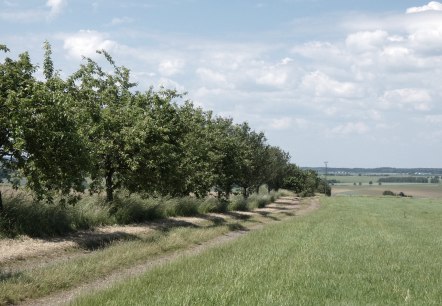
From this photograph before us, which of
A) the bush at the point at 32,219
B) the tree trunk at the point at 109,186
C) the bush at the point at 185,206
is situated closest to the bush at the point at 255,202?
the bush at the point at 185,206

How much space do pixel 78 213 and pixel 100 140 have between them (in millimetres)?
3954

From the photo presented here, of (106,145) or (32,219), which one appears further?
(106,145)

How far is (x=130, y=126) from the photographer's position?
Answer: 24922mm

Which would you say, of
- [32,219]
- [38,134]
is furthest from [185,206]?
[38,134]

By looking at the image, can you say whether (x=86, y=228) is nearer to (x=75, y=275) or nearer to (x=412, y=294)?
(x=75, y=275)

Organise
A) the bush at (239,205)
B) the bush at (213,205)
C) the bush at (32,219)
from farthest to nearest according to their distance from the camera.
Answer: the bush at (239,205) → the bush at (213,205) → the bush at (32,219)

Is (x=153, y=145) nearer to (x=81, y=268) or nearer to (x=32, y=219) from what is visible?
(x=32, y=219)

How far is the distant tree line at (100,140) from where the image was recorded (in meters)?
16.1

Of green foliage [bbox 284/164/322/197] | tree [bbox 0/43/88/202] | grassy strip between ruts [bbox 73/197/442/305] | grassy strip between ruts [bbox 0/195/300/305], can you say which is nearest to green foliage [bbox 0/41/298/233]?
tree [bbox 0/43/88/202]

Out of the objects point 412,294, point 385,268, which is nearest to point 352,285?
point 412,294

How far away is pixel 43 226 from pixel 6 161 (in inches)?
102

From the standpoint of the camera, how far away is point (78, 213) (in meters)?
21.0

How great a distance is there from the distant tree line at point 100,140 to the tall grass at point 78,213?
2.20 feet

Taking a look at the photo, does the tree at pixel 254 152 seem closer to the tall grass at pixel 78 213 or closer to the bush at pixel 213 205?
the bush at pixel 213 205
